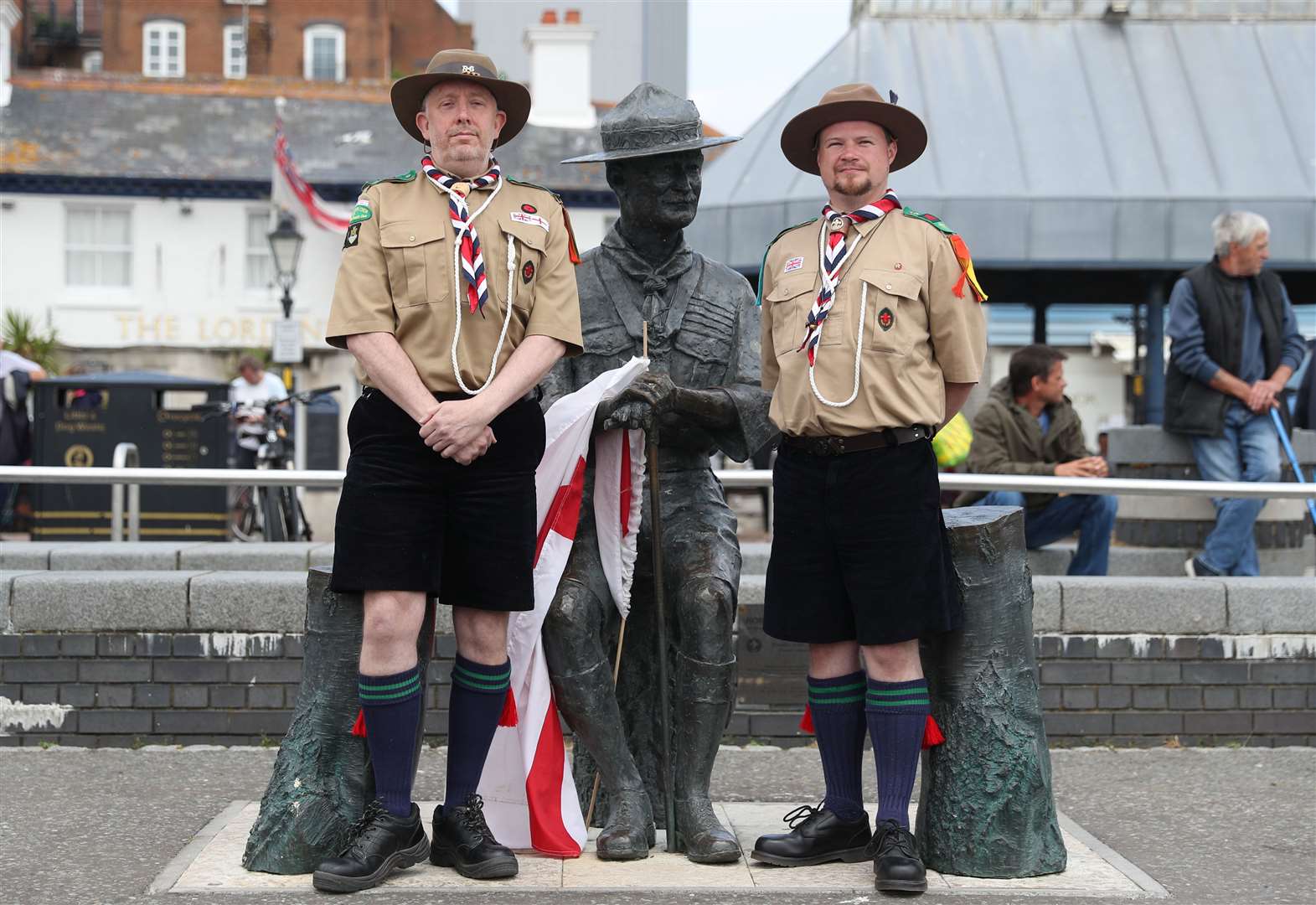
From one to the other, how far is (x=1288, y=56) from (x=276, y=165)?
1500cm

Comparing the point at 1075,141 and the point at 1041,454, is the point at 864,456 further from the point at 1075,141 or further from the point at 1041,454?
the point at 1075,141

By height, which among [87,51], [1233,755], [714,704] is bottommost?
A: [1233,755]

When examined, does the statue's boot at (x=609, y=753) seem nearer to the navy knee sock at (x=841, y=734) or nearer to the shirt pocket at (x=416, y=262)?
the navy knee sock at (x=841, y=734)

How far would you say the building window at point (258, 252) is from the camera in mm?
30938

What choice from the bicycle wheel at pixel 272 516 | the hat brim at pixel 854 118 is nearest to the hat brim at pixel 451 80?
the hat brim at pixel 854 118

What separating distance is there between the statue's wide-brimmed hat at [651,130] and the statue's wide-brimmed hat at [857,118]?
8.5 inches

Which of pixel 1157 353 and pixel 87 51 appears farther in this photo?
pixel 87 51

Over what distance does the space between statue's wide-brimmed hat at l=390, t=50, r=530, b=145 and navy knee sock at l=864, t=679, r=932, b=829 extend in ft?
5.78

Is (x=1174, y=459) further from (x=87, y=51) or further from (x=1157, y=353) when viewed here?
(x=87, y=51)

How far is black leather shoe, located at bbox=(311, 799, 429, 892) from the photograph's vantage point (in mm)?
4133

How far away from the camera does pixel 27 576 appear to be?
616 cm

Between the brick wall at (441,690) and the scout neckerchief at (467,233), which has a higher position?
the scout neckerchief at (467,233)

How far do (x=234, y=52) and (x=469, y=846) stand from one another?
49173 mm

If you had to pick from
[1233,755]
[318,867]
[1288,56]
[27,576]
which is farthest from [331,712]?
[1288,56]
